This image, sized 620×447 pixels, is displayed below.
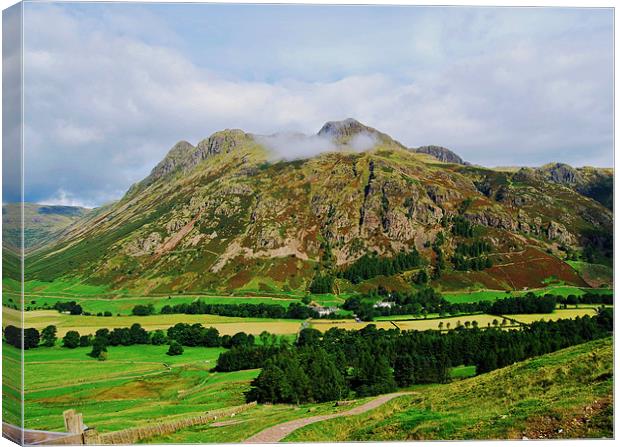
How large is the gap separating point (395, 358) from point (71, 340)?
84.1 ft

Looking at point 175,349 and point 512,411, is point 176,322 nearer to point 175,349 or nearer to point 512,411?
point 175,349

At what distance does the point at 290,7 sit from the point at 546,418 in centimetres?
1997

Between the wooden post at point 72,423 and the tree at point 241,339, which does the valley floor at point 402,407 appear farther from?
the tree at point 241,339

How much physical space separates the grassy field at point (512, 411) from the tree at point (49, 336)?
59.3 feet

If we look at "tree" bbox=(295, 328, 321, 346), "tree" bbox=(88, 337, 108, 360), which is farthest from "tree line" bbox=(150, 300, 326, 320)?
"tree" bbox=(88, 337, 108, 360)

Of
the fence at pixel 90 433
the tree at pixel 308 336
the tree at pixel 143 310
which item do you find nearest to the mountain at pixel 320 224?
the tree at pixel 143 310

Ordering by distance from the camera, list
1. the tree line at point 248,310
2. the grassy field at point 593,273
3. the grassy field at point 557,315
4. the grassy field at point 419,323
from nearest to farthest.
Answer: the grassy field at point 593,273
the grassy field at point 557,315
the grassy field at point 419,323
the tree line at point 248,310

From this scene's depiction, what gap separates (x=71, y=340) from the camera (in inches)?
1554

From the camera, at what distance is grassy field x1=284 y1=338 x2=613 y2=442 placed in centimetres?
1792

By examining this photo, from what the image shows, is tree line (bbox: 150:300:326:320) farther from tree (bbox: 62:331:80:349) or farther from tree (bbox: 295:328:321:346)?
tree (bbox: 62:331:80:349)

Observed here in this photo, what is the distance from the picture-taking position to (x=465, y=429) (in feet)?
61.7

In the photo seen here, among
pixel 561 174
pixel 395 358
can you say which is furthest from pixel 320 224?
pixel 395 358

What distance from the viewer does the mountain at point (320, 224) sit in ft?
252

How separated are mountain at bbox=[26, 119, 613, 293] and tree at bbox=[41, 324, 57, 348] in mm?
34798
